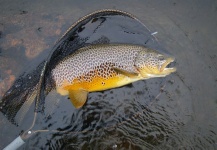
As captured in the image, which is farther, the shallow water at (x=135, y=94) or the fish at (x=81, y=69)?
the shallow water at (x=135, y=94)

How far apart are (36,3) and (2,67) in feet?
3.51

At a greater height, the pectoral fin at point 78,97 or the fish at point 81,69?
the fish at point 81,69

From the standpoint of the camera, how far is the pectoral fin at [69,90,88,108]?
3539 mm

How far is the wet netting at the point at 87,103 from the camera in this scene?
11.8 feet

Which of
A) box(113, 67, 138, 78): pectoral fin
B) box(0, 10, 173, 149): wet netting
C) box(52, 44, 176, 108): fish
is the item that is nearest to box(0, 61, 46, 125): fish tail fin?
box(0, 10, 173, 149): wet netting

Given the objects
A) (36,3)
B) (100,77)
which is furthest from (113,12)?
(36,3)

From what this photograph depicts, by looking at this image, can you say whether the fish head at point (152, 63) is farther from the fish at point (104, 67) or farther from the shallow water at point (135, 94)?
the shallow water at point (135, 94)

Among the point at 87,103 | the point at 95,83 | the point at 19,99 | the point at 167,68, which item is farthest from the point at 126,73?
the point at 19,99

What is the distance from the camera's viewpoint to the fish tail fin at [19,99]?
3561 millimetres

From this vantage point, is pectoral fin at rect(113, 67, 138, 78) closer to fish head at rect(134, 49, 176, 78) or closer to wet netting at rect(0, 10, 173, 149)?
fish head at rect(134, 49, 176, 78)

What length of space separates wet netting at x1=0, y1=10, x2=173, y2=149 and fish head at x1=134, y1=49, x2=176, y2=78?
14 cm

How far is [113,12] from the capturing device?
3658 millimetres

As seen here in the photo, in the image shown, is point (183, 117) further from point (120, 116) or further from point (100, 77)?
point (100, 77)

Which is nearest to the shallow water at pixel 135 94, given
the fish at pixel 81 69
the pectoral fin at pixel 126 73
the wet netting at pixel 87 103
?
the wet netting at pixel 87 103
